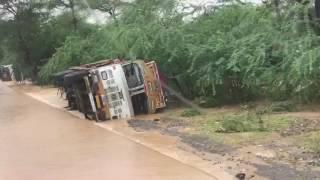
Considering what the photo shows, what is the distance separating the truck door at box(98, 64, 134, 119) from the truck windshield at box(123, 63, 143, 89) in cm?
37

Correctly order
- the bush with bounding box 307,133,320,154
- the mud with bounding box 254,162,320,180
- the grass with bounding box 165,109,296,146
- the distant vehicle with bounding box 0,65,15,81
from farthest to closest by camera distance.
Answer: the distant vehicle with bounding box 0,65,15,81, the grass with bounding box 165,109,296,146, the bush with bounding box 307,133,320,154, the mud with bounding box 254,162,320,180

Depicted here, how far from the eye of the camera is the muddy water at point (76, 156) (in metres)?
9.50

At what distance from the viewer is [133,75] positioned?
17453mm

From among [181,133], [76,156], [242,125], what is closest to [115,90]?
[181,133]

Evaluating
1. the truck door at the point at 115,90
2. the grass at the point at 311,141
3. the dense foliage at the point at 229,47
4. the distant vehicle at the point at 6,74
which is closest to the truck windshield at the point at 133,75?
the truck door at the point at 115,90

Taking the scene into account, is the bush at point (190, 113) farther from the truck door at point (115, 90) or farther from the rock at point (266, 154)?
the rock at point (266, 154)

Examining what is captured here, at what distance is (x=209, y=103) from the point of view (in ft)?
58.3

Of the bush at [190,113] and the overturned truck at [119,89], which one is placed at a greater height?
the overturned truck at [119,89]

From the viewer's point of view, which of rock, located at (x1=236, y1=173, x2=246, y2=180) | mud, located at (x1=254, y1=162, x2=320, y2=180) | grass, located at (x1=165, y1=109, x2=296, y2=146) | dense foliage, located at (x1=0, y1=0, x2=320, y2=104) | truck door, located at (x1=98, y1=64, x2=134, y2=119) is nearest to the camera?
mud, located at (x1=254, y1=162, x2=320, y2=180)

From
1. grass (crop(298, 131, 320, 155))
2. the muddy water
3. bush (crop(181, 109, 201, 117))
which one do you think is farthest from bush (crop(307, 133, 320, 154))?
bush (crop(181, 109, 201, 117))

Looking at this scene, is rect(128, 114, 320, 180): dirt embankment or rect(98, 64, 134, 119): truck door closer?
rect(128, 114, 320, 180): dirt embankment

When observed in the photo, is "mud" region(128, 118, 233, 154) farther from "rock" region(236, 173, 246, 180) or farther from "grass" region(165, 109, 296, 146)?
"rock" region(236, 173, 246, 180)

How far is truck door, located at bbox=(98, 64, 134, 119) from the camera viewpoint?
16703 mm

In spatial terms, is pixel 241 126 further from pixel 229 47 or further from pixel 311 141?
pixel 229 47
